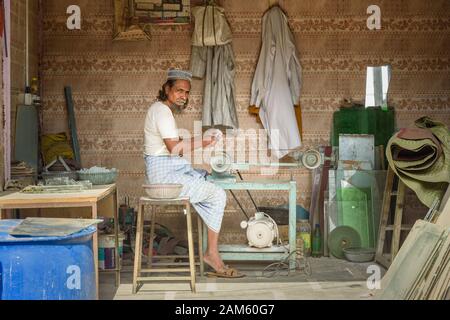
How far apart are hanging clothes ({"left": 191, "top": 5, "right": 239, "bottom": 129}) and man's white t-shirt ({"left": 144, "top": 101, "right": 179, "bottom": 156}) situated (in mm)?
1578

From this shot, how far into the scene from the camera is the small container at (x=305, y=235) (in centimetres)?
708

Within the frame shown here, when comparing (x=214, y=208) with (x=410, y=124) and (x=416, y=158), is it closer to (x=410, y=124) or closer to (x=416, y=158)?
(x=416, y=158)

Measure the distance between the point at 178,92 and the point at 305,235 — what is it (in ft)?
7.24

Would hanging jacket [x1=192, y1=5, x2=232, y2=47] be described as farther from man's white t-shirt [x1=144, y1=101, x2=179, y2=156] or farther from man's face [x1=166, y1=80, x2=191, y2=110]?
man's white t-shirt [x1=144, y1=101, x2=179, y2=156]

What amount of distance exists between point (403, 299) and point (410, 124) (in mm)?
3784

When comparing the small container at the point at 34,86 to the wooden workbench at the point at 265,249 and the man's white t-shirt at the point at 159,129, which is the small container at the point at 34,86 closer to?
the man's white t-shirt at the point at 159,129

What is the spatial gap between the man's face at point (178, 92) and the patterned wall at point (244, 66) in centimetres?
170

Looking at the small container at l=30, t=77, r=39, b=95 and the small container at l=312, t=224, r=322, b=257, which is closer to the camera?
the small container at l=30, t=77, r=39, b=95

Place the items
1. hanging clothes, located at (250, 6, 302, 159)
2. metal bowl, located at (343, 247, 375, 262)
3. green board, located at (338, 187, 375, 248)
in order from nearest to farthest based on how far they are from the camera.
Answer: metal bowl, located at (343, 247, 375, 262)
green board, located at (338, 187, 375, 248)
hanging clothes, located at (250, 6, 302, 159)

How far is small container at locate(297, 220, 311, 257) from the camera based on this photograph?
7.08 metres

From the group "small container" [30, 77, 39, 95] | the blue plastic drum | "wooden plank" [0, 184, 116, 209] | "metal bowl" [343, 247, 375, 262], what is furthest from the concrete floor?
"small container" [30, 77, 39, 95]

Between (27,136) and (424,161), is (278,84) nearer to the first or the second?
(424,161)

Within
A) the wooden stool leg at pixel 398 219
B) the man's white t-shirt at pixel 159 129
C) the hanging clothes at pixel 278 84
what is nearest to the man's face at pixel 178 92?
the man's white t-shirt at pixel 159 129

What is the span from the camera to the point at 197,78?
778 cm
